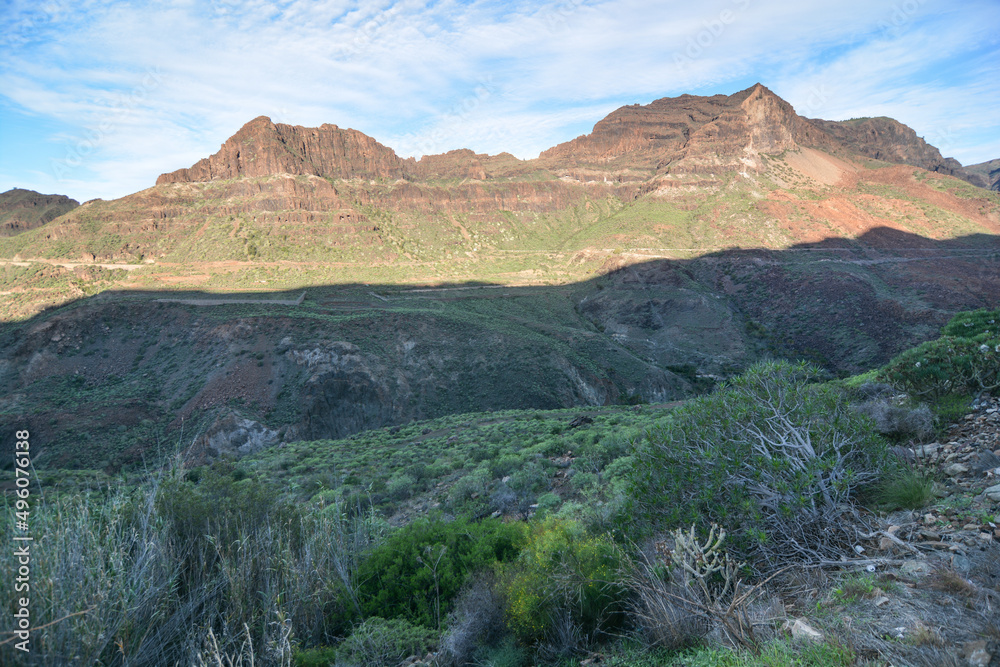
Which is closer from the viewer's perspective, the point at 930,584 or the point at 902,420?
the point at 930,584

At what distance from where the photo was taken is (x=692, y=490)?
6562 millimetres

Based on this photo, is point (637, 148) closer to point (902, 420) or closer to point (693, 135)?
point (693, 135)

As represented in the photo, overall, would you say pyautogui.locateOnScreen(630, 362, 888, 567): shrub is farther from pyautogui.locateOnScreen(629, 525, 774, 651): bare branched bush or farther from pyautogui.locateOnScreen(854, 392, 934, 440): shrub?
pyautogui.locateOnScreen(854, 392, 934, 440): shrub

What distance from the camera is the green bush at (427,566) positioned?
7.45 metres

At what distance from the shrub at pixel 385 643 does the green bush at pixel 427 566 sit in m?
0.43

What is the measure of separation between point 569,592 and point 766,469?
3.10 meters

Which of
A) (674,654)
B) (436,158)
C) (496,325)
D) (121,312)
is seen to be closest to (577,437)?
(674,654)

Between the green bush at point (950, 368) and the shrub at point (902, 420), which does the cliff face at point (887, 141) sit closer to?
the green bush at point (950, 368)

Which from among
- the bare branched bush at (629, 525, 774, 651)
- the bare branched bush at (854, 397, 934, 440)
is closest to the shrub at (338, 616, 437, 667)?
the bare branched bush at (629, 525, 774, 651)

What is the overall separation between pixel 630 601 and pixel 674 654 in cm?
95

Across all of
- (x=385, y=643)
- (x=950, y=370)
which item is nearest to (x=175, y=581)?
(x=385, y=643)

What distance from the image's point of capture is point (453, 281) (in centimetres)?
6762

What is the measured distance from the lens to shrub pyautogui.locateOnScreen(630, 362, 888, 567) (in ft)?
18.4

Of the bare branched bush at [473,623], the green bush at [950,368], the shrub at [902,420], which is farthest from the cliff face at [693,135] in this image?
the bare branched bush at [473,623]
